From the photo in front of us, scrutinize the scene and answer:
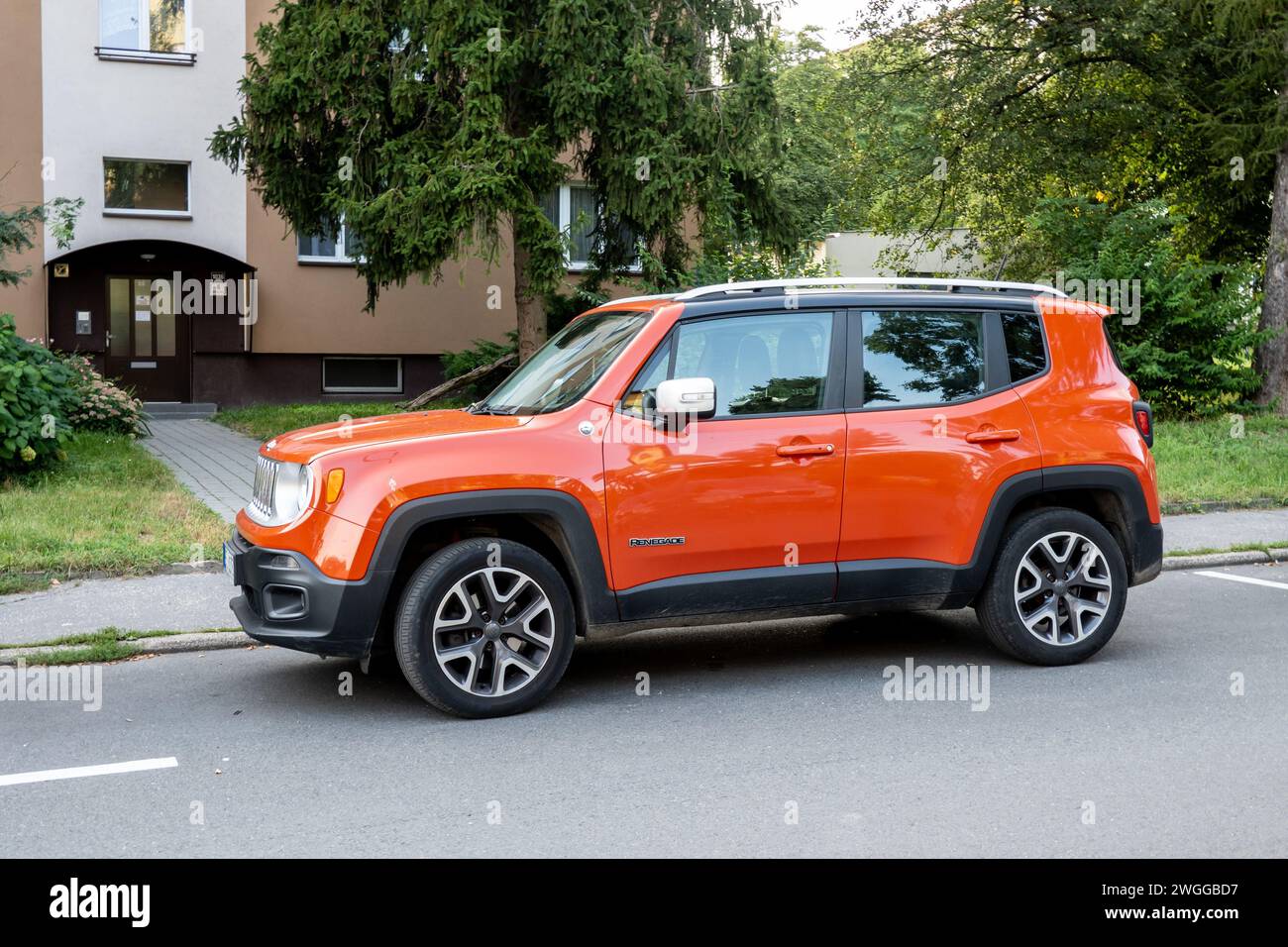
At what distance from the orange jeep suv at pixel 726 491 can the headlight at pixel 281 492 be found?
14 mm

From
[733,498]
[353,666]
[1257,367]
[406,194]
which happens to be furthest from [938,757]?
[1257,367]

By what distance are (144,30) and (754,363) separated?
67.6 feet

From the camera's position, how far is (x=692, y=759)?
5387 mm

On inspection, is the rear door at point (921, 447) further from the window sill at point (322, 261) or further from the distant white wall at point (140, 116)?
the window sill at point (322, 261)

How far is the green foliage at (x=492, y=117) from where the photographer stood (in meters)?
15.3

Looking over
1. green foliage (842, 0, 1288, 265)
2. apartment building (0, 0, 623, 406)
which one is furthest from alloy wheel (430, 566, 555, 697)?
apartment building (0, 0, 623, 406)

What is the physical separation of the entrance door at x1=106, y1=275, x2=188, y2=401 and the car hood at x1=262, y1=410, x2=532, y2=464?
18570 millimetres

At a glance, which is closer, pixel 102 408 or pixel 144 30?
pixel 102 408

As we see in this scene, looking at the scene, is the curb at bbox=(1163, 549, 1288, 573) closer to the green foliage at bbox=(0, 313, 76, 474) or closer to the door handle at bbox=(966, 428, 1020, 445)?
the door handle at bbox=(966, 428, 1020, 445)

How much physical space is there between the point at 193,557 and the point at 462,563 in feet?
14.0

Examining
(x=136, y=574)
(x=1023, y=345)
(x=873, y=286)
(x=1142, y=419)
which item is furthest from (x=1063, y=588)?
(x=136, y=574)

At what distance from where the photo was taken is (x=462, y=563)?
582 cm

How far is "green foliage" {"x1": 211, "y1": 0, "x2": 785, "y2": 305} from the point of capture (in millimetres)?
15312

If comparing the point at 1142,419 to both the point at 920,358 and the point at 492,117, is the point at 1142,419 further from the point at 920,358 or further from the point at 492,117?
the point at 492,117
